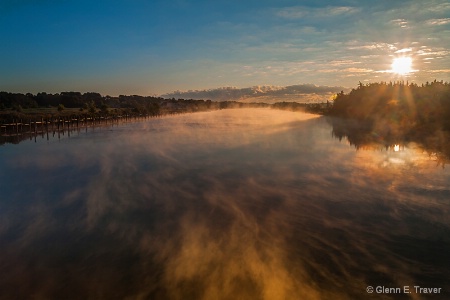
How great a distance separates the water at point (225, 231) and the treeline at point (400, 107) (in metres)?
22.9

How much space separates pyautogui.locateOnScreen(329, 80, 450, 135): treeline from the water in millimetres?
22914

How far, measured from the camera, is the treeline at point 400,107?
41.3 m

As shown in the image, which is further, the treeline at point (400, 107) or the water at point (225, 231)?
the treeline at point (400, 107)

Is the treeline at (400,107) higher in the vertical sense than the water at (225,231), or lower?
higher

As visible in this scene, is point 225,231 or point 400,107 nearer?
point 225,231

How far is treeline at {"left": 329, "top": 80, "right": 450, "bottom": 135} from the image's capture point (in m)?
41.3

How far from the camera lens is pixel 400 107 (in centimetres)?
5403

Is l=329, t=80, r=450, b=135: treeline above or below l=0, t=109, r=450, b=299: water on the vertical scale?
above

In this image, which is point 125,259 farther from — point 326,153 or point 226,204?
point 326,153

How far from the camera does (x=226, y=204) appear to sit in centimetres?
1398

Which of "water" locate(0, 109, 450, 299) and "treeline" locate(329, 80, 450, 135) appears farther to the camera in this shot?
"treeline" locate(329, 80, 450, 135)

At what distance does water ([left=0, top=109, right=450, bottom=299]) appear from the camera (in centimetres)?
789

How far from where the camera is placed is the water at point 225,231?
25.9 feet

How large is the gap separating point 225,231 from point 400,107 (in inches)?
2098
